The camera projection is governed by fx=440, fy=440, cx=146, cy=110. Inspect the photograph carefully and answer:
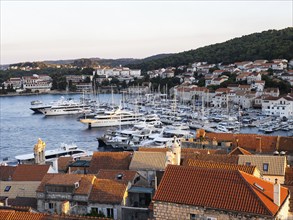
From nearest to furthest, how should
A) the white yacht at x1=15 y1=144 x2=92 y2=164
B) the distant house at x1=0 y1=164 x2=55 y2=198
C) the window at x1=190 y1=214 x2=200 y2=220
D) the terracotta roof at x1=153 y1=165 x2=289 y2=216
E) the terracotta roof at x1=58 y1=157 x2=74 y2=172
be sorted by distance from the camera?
the terracotta roof at x1=153 y1=165 x2=289 y2=216 → the window at x1=190 y1=214 x2=200 y2=220 → the distant house at x1=0 y1=164 x2=55 y2=198 → the terracotta roof at x1=58 y1=157 x2=74 y2=172 → the white yacht at x1=15 y1=144 x2=92 y2=164

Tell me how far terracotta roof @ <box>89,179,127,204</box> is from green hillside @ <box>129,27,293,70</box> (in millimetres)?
103638

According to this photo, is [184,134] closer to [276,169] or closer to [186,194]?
[276,169]

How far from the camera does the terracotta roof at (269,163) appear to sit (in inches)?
748

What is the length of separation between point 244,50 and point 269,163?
122m

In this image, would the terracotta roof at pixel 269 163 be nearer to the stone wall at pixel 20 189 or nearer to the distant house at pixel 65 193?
the distant house at pixel 65 193

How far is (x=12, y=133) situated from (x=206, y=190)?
51933mm

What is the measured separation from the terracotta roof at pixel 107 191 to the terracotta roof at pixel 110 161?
13.3 ft

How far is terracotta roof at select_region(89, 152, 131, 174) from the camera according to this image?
70.5 ft

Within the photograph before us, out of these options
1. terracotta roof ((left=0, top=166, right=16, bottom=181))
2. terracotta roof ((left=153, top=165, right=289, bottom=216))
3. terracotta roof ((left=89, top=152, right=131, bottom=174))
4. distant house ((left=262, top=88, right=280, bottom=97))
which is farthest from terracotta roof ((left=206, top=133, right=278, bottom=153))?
distant house ((left=262, top=88, right=280, bottom=97))

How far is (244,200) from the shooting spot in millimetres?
11695

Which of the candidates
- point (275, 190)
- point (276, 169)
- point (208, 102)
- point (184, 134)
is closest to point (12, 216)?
point (275, 190)

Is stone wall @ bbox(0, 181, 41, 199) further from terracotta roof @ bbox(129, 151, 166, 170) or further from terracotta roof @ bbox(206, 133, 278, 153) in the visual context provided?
terracotta roof @ bbox(206, 133, 278, 153)

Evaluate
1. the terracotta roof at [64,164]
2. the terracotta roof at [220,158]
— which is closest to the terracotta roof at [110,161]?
the terracotta roof at [64,164]

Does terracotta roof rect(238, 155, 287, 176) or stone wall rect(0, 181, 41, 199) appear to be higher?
terracotta roof rect(238, 155, 287, 176)
